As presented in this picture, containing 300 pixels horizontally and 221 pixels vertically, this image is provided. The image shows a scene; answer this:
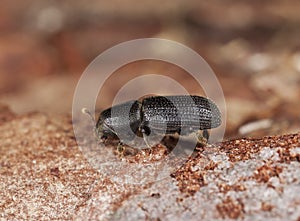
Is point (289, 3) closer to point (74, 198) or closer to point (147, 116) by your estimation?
point (147, 116)

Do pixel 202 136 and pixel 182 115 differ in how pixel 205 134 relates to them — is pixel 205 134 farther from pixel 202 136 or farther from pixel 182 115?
pixel 182 115

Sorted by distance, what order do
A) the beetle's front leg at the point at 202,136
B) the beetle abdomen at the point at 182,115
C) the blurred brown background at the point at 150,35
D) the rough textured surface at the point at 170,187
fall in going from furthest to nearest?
1. the blurred brown background at the point at 150,35
2. the beetle abdomen at the point at 182,115
3. the beetle's front leg at the point at 202,136
4. the rough textured surface at the point at 170,187

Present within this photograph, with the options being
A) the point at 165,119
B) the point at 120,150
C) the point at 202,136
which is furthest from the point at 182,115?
the point at 120,150

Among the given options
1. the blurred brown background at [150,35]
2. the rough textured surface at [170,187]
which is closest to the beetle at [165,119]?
the rough textured surface at [170,187]

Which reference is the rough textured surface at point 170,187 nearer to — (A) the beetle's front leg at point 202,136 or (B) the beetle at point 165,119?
(A) the beetle's front leg at point 202,136

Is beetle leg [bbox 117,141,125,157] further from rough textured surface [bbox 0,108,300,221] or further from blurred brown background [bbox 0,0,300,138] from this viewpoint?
blurred brown background [bbox 0,0,300,138]

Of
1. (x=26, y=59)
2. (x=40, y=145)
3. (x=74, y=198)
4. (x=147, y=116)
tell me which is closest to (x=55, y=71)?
(x=26, y=59)
